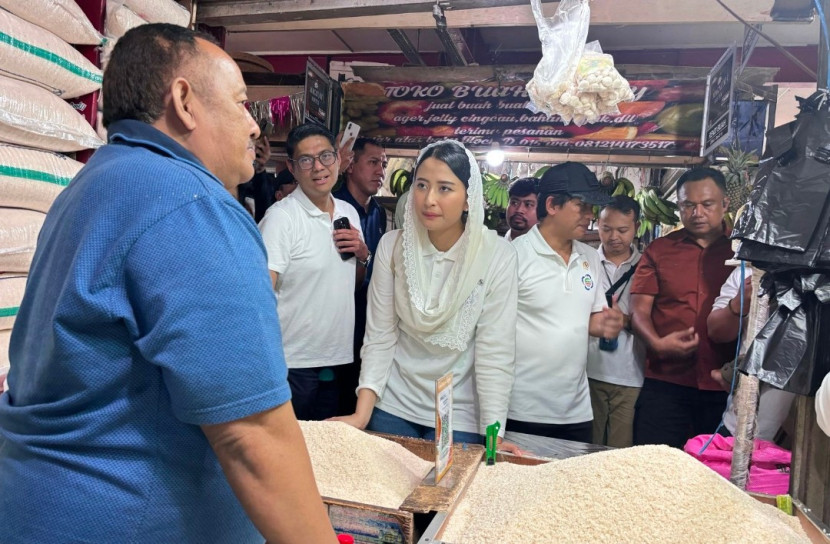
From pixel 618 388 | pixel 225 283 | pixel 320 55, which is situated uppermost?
pixel 320 55

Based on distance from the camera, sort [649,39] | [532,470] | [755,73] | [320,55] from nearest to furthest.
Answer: [532,470], [755,73], [649,39], [320,55]

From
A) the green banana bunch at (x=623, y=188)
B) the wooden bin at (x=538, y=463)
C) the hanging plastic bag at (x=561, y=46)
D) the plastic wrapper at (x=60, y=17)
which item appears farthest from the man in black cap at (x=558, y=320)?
the green banana bunch at (x=623, y=188)

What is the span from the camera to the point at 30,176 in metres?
1.77

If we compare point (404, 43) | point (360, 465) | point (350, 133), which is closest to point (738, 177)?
point (350, 133)

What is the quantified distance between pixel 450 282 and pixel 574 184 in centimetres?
85

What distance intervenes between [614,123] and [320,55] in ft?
14.1

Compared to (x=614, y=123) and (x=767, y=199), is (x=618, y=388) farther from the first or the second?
(x=614, y=123)

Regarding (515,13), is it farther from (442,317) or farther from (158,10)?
(442,317)

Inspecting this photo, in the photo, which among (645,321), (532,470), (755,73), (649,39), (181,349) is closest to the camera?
(181,349)

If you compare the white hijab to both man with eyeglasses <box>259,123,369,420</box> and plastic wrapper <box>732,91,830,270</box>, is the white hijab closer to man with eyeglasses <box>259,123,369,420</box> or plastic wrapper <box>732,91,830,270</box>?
man with eyeglasses <box>259,123,369,420</box>

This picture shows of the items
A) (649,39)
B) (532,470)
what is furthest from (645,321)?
(649,39)

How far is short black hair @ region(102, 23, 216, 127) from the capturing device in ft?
2.97

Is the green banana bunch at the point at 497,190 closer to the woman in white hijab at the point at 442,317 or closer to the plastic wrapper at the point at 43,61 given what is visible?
the woman in white hijab at the point at 442,317

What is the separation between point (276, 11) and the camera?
3.32 metres
